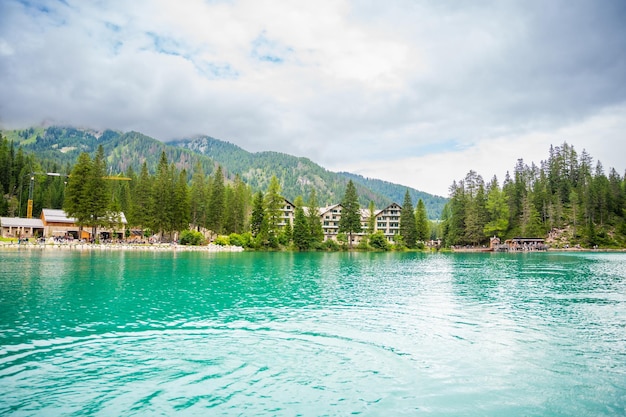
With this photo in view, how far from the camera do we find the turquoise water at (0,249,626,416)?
8502mm

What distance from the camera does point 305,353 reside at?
11.8 m

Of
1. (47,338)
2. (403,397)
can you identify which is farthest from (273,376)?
(47,338)

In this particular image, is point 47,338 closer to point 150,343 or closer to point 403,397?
point 150,343

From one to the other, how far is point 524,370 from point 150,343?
1030 cm

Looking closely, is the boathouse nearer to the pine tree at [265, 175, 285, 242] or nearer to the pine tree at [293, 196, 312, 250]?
the pine tree at [293, 196, 312, 250]

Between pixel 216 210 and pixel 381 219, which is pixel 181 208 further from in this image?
pixel 381 219

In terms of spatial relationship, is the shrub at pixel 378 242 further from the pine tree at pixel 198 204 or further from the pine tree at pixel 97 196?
the pine tree at pixel 97 196

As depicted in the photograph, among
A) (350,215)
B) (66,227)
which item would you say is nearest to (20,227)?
(66,227)

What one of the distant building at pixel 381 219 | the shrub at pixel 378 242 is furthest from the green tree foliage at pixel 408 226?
the distant building at pixel 381 219

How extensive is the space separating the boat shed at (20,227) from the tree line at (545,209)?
9303 centimetres

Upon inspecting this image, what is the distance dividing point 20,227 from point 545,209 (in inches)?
5007

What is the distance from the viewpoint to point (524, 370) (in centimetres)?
1072

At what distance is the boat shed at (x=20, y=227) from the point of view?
81500 mm

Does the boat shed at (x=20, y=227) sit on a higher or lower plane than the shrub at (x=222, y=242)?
higher
